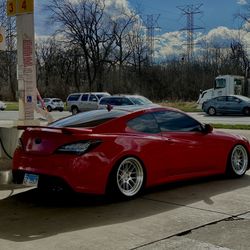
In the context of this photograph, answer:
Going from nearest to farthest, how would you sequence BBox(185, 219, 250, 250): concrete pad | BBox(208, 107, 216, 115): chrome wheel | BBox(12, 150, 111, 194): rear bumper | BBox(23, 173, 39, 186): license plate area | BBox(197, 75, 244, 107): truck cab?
BBox(185, 219, 250, 250): concrete pad < BBox(12, 150, 111, 194): rear bumper < BBox(23, 173, 39, 186): license plate area < BBox(208, 107, 216, 115): chrome wheel < BBox(197, 75, 244, 107): truck cab

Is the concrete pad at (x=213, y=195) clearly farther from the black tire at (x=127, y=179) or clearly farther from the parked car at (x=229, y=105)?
the parked car at (x=229, y=105)

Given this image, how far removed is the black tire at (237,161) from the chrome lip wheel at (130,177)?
2.14 meters

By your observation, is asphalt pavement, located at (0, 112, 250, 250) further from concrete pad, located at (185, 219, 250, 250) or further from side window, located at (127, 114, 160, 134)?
side window, located at (127, 114, 160, 134)

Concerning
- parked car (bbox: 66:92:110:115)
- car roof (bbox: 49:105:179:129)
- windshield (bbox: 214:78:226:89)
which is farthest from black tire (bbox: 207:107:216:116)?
car roof (bbox: 49:105:179:129)

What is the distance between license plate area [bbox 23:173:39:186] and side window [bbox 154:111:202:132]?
2107 mm

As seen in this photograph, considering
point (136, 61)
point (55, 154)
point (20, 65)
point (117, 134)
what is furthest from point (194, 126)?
point (136, 61)

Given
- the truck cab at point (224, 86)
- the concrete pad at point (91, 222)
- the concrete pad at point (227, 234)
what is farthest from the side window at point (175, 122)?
the truck cab at point (224, 86)

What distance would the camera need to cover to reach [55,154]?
22.0 ft

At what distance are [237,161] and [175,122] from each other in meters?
1.60

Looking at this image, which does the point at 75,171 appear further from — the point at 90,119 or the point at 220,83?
the point at 220,83

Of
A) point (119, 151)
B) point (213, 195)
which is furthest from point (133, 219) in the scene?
point (213, 195)

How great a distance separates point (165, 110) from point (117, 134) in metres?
1.23

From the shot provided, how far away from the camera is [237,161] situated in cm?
891

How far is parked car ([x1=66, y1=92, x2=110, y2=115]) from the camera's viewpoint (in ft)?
128
